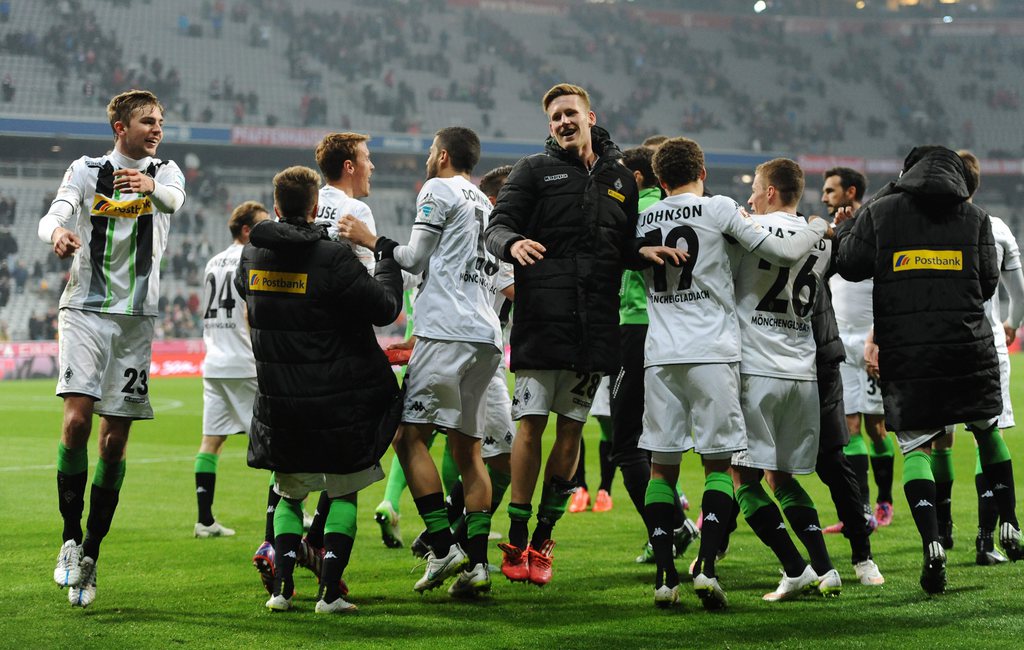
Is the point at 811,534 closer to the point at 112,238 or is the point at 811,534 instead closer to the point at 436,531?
the point at 436,531

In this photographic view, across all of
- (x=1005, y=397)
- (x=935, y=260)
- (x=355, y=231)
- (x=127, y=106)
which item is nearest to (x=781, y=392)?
(x=935, y=260)

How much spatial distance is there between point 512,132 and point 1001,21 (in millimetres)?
29060

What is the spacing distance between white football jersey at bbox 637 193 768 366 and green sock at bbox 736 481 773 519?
0.68 metres

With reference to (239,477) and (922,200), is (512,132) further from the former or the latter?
(922,200)

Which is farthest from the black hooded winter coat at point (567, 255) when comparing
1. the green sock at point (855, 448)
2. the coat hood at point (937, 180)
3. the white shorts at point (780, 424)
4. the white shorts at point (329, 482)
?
the green sock at point (855, 448)

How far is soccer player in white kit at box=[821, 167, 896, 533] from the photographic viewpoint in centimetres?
740

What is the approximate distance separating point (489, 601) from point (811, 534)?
157 centimetres

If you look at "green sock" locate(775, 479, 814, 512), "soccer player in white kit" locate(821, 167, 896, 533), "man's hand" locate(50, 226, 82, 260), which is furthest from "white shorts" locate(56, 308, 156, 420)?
"soccer player in white kit" locate(821, 167, 896, 533)

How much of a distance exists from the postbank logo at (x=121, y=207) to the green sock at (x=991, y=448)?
14.6 feet

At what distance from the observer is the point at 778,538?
5.37m

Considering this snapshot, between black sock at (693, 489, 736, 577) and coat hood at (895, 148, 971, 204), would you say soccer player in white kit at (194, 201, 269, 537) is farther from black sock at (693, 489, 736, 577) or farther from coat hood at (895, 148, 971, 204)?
coat hood at (895, 148, 971, 204)

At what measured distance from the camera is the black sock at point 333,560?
504cm

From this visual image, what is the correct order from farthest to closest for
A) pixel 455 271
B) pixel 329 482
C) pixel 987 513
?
pixel 987 513, pixel 455 271, pixel 329 482

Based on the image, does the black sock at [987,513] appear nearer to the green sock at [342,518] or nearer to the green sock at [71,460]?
the green sock at [342,518]
